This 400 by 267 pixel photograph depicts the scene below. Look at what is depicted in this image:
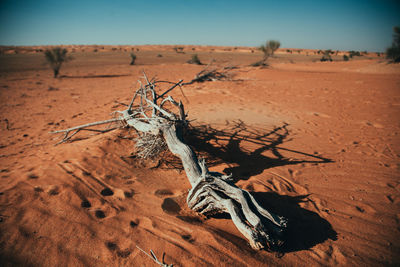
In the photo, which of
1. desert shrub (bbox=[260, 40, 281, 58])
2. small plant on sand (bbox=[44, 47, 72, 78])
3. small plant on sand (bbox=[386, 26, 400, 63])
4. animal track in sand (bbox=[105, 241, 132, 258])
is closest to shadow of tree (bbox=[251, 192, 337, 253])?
animal track in sand (bbox=[105, 241, 132, 258])

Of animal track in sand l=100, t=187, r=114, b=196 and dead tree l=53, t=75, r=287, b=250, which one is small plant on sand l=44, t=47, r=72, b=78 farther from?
dead tree l=53, t=75, r=287, b=250

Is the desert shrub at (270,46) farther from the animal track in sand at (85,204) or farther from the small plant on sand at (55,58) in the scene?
the animal track in sand at (85,204)

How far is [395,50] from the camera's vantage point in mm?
15062

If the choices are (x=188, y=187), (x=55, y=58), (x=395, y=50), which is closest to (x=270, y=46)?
(x=395, y=50)

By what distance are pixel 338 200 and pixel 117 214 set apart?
2825 millimetres

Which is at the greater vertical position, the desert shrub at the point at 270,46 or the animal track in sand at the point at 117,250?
the desert shrub at the point at 270,46

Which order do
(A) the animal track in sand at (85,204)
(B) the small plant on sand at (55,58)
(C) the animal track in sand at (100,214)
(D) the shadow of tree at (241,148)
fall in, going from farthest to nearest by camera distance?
(B) the small plant on sand at (55,58) → (D) the shadow of tree at (241,148) → (A) the animal track in sand at (85,204) → (C) the animal track in sand at (100,214)

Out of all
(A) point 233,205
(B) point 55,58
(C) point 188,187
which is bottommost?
(C) point 188,187

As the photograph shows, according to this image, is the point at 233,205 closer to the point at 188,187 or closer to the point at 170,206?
the point at 170,206

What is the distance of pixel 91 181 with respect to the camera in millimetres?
2768

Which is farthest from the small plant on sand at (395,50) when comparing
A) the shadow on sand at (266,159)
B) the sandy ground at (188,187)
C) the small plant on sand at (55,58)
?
the small plant on sand at (55,58)

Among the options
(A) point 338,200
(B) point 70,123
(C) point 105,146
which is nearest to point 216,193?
(A) point 338,200

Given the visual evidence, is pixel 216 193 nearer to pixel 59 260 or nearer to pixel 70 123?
pixel 59 260

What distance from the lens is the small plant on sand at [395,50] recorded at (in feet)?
48.4
